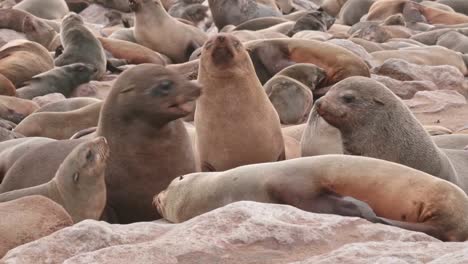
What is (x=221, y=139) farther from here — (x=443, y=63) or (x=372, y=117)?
(x=443, y=63)

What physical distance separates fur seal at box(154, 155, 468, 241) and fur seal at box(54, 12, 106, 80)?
21.5 ft

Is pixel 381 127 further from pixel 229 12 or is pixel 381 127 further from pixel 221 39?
pixel 229 12

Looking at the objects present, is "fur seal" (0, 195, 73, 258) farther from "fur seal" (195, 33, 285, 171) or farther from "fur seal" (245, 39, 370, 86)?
"fur seal" (245, 39, 370, 86)

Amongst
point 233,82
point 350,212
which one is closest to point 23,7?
point 233,82

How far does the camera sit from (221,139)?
656 cm

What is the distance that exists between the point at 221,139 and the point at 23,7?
38.8 feet

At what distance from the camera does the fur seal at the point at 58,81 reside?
10523 mm

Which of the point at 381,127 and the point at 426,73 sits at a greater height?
the point at 381,127

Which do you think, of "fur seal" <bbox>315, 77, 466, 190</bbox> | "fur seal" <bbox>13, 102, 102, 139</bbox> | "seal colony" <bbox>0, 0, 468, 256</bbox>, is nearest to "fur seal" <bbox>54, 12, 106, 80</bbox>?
"seal colony" <bbox>0, 0, 468, 256</bbox>

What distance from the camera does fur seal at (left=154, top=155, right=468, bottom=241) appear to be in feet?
15.2

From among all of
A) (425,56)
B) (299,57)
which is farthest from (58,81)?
(425,56)

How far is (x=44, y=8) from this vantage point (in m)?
17.7

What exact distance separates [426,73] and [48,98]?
13.0 feet

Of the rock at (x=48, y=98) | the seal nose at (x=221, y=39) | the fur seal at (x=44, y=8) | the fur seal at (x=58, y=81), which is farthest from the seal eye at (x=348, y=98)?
the fur seal at (x=44, y=8)
